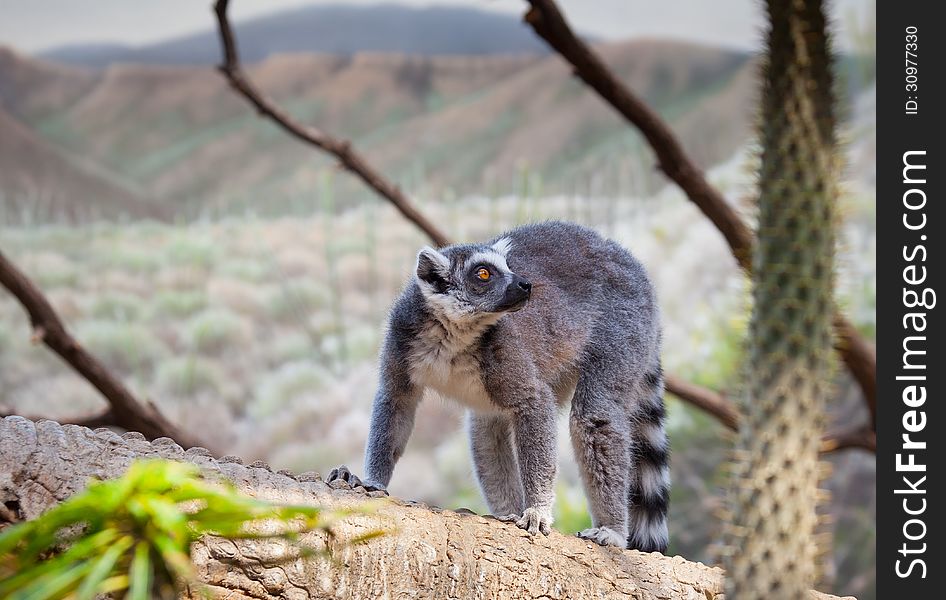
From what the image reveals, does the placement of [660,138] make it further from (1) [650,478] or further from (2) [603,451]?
(2) [603,451]

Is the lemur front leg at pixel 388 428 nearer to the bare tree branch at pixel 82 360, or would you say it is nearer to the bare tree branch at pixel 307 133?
the bare tree branch at pixel 307 133

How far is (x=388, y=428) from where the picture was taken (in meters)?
3.41

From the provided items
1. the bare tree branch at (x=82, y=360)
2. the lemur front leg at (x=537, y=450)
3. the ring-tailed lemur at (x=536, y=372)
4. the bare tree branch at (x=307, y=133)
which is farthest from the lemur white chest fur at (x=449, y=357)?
the bare tree branch at (x=82, y=360)

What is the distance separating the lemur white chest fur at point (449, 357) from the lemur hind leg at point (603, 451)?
33cm

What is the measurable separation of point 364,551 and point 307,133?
138 inches

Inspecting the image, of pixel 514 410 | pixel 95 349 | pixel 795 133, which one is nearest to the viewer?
pixel 795 133

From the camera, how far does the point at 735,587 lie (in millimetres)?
1886

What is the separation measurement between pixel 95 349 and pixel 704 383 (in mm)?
5541

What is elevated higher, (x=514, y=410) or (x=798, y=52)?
(x=798, y=52)

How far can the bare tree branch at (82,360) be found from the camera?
16.5ft
